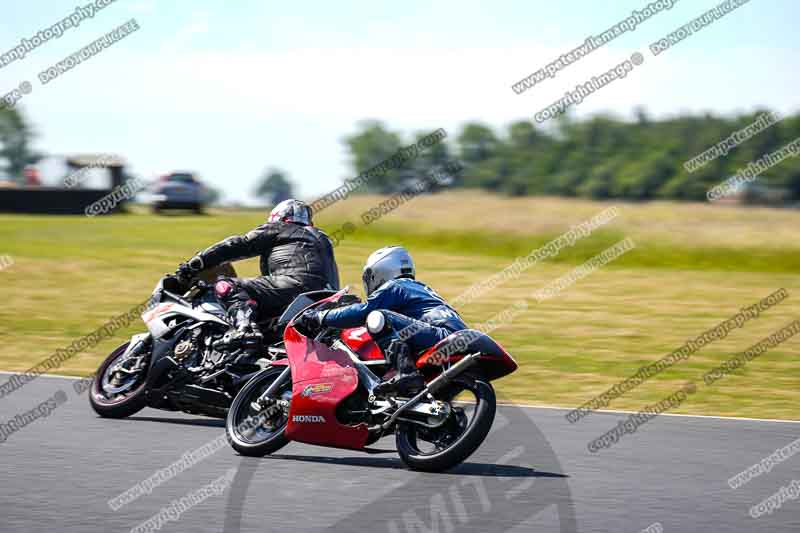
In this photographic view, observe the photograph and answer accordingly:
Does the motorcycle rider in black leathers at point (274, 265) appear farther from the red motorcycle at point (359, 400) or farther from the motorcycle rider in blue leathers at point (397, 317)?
the motorcycle rider in blue leathers at point (397, 317)

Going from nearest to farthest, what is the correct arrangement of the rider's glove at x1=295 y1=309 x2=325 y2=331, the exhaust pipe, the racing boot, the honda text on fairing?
the exhaust pipe → the racing boot → the rider's glove at x1=295 y1=309 x2=325 y2=331 → the honda text on fairing

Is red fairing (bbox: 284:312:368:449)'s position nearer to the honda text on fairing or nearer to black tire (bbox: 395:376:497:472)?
black tire (bbox: 395:376:497:472)

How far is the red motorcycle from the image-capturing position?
7.96 m

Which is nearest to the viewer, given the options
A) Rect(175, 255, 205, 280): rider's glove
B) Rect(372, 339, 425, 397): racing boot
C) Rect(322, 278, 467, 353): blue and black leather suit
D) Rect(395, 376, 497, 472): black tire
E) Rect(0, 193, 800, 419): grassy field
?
Rect(395, 376, 497, 472): black tire

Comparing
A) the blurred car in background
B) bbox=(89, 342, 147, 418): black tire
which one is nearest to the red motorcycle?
bbox=(89, 342, 147, 418): black tire

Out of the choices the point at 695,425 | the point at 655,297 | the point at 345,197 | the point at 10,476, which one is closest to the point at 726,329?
the point at 655,297

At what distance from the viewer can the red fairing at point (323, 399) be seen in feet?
27.9

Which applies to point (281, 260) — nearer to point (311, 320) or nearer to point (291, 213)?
point (291, 213)

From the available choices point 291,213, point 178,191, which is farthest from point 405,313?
point 178,191

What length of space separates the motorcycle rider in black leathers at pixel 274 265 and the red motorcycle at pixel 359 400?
35.1 inches

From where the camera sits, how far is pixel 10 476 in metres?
7.89

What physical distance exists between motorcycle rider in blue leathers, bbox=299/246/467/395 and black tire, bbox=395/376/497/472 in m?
0.29

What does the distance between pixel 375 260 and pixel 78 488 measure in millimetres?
2559

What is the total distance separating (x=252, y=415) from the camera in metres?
8.94
